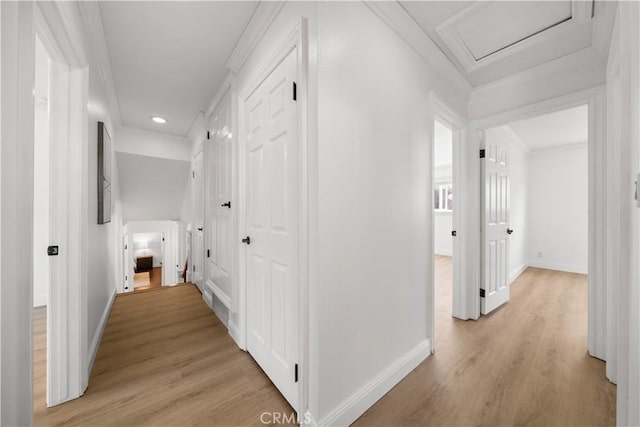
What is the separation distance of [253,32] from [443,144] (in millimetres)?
4207

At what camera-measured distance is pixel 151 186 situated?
425 centimetres

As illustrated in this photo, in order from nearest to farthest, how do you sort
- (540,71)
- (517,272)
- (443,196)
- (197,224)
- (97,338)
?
1. (97,338)
2. (540,71)
3. (197,224)
4. (517,272)
5. (443,196)

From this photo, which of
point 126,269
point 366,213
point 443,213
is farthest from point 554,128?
point 126,269

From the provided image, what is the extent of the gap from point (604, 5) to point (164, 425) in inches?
136

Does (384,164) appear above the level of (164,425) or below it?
above

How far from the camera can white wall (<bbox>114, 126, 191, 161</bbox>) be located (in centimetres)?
348

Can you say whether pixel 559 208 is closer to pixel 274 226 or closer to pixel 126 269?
pixel 274 226

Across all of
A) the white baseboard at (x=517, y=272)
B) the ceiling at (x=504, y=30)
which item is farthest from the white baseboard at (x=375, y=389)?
the white baseboard at (x=517, y=272)

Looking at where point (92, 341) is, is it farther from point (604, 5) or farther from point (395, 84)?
point (604, 5)

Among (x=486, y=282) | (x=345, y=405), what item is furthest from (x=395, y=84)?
(x=486, y=282)

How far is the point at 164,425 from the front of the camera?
123 cm

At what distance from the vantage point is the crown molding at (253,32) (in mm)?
1437

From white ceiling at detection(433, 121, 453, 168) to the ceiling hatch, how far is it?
147 centimetres

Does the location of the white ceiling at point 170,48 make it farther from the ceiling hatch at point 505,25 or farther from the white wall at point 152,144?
the ceiling hatch at point 505,25
